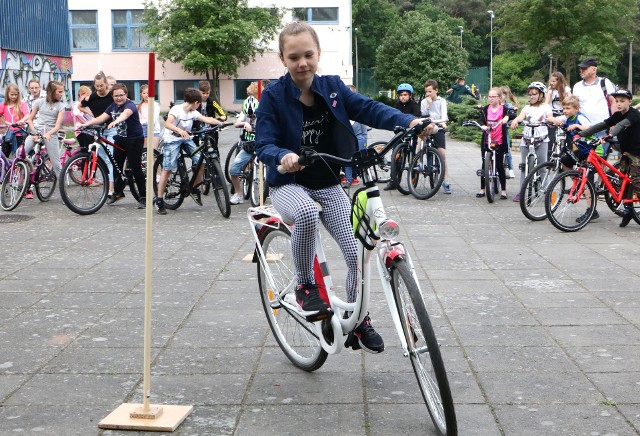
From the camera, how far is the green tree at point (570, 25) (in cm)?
3997

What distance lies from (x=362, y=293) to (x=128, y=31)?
59363 millimetres

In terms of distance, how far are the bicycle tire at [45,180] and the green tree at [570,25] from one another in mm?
30339

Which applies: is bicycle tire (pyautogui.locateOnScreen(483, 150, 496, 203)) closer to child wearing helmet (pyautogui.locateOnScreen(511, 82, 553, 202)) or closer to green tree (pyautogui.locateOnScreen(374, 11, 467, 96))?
child wearing helmet (pyautogui.locateOnScreen(511, 82, 553, 202))

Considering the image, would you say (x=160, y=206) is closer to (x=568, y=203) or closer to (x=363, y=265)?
(x=568, y=203)

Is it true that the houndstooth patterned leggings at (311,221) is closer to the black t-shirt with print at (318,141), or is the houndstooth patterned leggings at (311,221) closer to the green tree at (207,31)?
the black t-shirt with print at (318,141)

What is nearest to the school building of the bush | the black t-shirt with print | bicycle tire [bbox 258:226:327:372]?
the bush

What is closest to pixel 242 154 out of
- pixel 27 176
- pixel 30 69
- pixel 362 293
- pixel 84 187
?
pixel 84 187

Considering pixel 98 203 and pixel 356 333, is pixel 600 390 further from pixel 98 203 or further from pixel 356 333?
pixel 98 203

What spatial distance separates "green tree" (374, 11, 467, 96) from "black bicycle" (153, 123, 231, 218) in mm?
43942

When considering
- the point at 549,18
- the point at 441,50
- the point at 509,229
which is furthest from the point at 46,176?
the point at 441,50

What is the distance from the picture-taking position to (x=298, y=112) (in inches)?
180

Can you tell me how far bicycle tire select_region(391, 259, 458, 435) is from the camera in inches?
146

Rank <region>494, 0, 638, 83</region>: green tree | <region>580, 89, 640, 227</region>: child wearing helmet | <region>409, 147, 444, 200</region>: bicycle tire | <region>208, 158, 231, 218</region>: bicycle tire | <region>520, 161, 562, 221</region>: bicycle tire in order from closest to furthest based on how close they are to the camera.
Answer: <region>580, 89, 640, 227</region>: child wearing helmet < <region>520, 161, 562, 221</region>: bicycle tire < <region>208, 158, 231, 218</region>: bicycle tire < <region>409, 147, 444, 200</region>: bicycle tire < <region>494, 0, 638, 83</region>: green tree

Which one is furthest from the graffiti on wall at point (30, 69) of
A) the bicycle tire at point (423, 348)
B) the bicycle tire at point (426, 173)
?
the bicycle tire at point (423, 348)
